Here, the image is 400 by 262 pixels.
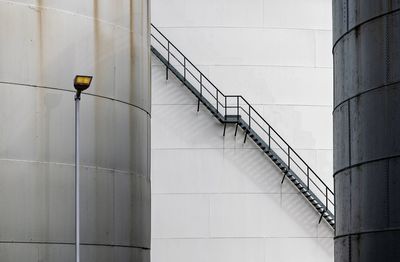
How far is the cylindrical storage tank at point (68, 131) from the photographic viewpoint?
18672 mm

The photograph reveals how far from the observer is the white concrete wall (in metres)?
33.5

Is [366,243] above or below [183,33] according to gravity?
below

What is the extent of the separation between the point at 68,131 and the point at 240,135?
15602 mm

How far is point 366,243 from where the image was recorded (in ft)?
62.2

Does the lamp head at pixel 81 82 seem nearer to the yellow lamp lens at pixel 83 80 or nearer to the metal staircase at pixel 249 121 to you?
the yellow lamp lens at pixel 83 80

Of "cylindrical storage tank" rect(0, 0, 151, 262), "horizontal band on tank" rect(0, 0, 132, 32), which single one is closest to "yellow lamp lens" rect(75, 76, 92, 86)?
"cylindrical storage tank" rect(0, 0, 151, 262)

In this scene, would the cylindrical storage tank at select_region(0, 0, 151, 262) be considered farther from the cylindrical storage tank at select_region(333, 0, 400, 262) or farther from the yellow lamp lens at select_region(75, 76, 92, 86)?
the cylindrical storage tank at select_region(333, 0, 400, 262)

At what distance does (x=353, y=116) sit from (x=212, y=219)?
14.4m

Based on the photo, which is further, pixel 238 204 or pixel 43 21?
pixel 238 204

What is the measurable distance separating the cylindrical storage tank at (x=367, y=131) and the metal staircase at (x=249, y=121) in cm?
1334

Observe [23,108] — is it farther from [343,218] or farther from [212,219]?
[212,219]

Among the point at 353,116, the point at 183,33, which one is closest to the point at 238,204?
the point at 183,33

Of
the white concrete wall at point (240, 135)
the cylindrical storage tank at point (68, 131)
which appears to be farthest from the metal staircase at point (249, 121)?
the cylindrical storage tank at point (68, 131)

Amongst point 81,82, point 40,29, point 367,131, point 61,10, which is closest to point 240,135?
point 61,10
